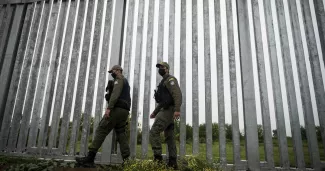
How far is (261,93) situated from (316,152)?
1496 mm

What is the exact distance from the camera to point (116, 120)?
4242 mm

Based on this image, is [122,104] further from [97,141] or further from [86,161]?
[86,161]

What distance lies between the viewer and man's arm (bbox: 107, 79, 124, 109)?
161 inches

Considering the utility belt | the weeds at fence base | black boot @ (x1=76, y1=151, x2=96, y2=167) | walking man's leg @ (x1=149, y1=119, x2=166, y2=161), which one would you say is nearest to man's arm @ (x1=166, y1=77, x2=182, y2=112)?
walking man's leg @ (x1=149, y1=119, x2=166, y2=161)

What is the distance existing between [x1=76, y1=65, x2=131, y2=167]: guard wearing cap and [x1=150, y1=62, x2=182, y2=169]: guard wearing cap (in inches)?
26.5

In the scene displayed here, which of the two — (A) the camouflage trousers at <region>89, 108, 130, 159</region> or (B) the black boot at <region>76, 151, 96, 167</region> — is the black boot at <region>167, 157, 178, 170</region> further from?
(B) the black boot at <region>76, 151, 96, 167</region>

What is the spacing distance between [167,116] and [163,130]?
0.90 ft

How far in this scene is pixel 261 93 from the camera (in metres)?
4.51

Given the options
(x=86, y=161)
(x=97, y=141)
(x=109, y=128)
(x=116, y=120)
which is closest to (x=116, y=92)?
(x=116, y=120)

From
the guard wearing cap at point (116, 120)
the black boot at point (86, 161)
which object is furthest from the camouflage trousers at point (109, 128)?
the black boot at point (86, 161)

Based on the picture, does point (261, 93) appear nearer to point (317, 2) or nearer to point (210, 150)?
point (210, 150)

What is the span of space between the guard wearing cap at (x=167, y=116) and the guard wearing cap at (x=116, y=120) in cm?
67

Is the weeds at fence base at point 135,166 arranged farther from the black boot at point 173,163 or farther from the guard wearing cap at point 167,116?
the guard wearing cap at point 167,116

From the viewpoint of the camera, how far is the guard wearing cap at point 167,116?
3.93 meters
